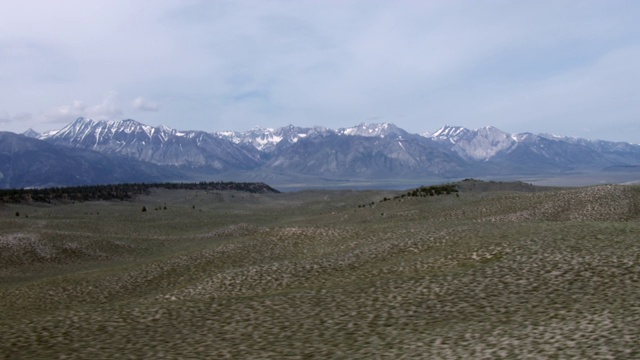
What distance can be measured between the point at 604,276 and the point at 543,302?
4.39m

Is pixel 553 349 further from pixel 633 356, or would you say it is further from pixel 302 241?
pixel 302 241

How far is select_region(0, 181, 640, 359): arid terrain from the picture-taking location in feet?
52.3

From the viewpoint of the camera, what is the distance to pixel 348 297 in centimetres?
2191

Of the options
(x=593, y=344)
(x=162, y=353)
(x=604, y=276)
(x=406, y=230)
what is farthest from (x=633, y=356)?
(x=406, y=230)

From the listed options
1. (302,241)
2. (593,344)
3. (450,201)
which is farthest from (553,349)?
(450,201)

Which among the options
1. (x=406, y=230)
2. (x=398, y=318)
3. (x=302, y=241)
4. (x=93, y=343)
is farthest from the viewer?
(x=302, y=241)

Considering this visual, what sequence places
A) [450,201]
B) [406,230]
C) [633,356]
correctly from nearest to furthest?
[633,356]
[406,230]
[450,201]

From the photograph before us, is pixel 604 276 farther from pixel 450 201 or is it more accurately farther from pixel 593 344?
pixel 450 201

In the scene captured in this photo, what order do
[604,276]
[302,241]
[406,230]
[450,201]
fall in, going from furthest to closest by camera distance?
[450,201]
[302,241]
[406,230]
[604,276]

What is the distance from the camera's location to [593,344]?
14195 millimetres

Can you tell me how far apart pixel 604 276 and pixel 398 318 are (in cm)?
932

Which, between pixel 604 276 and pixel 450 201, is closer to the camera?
pixel 604 276

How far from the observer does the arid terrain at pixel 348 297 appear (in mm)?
15945

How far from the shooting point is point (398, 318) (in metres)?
18.7
